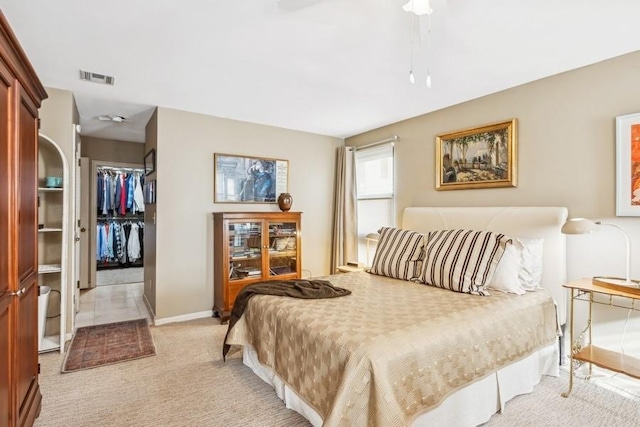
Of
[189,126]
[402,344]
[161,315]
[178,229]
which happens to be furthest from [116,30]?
[161,315]

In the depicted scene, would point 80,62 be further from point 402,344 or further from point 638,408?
point 638,408

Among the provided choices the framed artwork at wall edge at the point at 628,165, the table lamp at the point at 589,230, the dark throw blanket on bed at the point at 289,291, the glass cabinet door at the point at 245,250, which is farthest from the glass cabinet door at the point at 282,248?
the framed artwork at wall edge at the point at 628,165

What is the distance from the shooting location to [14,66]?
151 cm

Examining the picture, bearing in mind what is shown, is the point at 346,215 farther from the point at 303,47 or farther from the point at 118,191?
the point at 118,191

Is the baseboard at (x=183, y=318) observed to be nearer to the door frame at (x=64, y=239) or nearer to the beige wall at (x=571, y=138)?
the door frame at (x=64, y=239)

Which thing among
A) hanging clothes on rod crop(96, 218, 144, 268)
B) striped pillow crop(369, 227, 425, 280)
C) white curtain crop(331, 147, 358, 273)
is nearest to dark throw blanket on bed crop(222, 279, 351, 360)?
striped pillow crop(369, 227, 425, 280)

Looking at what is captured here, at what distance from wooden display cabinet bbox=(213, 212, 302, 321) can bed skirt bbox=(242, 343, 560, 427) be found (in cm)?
134

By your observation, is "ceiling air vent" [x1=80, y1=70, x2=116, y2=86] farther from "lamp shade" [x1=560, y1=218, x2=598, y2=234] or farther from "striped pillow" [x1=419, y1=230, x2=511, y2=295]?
"lamp shade" [x1=560, y1=218, x2=598, y2=234]

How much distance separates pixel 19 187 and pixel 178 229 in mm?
2157

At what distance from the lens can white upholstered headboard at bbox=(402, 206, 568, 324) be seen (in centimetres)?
268

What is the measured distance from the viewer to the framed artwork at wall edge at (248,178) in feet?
13.3

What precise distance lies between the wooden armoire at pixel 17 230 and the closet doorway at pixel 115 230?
3.38 metres

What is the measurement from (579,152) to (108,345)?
4.41m

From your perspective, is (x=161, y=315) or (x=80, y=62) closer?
(x=80, y=62)
